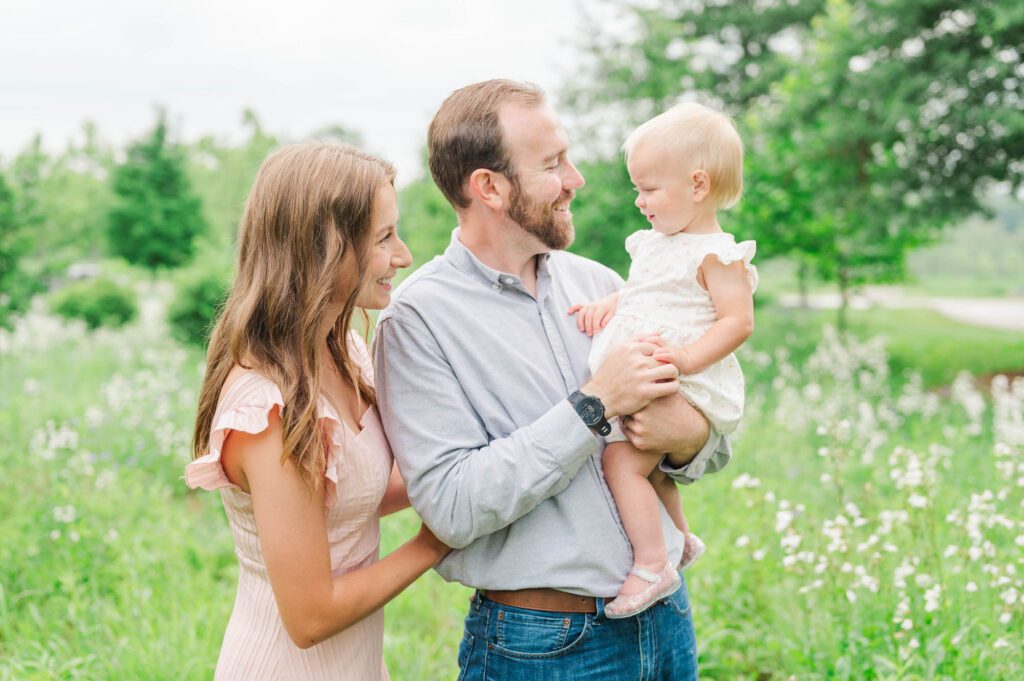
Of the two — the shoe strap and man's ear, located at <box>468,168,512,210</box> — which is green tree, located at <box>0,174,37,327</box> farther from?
the shoe strap

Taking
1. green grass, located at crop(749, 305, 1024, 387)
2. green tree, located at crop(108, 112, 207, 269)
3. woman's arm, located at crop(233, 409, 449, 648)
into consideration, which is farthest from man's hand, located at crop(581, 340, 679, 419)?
green tree, located at crop(108, 112, 207, 269)

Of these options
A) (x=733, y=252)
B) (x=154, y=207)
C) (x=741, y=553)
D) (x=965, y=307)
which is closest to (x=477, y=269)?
(x=733, y=252)

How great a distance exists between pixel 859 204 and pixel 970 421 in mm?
4962

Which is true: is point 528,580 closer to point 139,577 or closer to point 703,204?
point 703,204

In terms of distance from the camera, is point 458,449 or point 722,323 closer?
point 458,449

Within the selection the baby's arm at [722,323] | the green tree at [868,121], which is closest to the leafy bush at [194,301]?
the green tree at [868,121]

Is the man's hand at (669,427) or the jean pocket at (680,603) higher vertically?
the man's hand at (669,427)

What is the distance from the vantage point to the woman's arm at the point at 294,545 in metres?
1.98

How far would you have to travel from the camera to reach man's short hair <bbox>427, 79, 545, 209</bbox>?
235 cm

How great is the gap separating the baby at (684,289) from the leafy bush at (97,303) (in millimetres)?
15587

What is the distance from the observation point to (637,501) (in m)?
2.29

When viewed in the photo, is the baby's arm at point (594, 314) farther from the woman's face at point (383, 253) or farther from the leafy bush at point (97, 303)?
the leafy bush at point (97, 303)

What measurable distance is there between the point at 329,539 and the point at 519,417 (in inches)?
22.3

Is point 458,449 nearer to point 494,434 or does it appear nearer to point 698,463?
point 494,434
